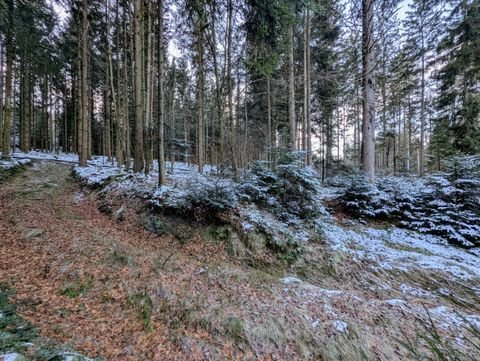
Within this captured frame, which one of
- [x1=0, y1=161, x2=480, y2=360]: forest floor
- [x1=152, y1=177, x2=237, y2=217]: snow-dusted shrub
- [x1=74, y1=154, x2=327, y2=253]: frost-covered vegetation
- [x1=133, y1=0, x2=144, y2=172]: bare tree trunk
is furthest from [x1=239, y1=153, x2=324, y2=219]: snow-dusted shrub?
[x1=133, y1=0, x2=144, y2=172]: bare tree trunk

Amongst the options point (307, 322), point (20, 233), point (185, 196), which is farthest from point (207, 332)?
point (20, 233)

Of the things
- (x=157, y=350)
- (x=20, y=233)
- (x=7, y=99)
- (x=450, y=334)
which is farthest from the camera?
(x=7, y=99)

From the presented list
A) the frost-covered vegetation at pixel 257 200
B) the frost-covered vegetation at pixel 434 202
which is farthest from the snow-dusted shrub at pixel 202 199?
the frost-covered vegetation at pixel 434 202

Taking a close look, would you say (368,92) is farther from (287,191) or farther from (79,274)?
(79,274)

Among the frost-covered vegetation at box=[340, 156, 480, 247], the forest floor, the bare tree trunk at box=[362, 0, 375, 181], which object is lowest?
the forest floor

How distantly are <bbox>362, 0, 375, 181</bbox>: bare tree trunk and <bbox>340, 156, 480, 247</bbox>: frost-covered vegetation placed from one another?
30.3 inches

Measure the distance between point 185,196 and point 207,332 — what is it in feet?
11.2

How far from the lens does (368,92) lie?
27.5ft

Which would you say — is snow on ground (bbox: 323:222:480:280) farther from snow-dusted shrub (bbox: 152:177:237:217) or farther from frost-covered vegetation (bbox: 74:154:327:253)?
Answer: snow-dusted shrub (bbox: 152:177:237:217)

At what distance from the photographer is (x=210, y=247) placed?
6.00 metres

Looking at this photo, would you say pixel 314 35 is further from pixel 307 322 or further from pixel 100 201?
pixel 307 322

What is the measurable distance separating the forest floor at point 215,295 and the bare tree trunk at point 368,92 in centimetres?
302

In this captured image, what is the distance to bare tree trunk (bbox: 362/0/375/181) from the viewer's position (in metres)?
7.96

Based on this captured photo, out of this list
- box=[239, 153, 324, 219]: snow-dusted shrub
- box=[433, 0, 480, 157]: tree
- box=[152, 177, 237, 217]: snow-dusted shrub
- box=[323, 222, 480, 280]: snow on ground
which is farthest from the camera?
box=[433, 0, 480, 157]: tree
